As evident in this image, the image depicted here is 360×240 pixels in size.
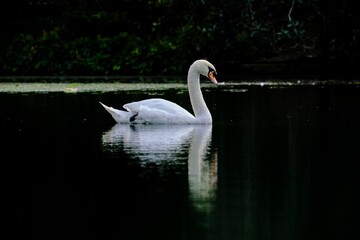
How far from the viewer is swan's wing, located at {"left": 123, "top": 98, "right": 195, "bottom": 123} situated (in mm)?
14422

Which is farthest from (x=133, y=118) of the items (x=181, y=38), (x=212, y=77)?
(x=181, y=38)

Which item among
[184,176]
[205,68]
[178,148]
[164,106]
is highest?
[205,68]

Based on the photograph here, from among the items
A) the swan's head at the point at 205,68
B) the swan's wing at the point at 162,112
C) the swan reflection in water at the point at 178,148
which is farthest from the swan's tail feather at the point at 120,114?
the swan's head at the point at 205,68

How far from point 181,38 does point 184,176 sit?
70.9 ft

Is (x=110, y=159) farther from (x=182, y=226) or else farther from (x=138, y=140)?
(x=182, y=226)

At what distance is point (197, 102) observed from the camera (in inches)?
582

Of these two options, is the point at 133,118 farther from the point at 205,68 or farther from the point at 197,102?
the point at 205,68

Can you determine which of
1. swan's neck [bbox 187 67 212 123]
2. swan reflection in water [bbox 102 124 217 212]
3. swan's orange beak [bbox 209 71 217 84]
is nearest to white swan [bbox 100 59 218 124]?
swan's neck [bbox 187 67 212 123]

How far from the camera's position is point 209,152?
11008 millimetres

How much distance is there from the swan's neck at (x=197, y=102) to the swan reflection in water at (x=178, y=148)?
9.6 inches

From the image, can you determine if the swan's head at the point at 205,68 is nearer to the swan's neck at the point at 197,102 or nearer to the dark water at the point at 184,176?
the swan's neck at the point at 197,102

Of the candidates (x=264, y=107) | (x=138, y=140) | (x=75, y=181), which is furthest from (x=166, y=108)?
(x=75, y=181)

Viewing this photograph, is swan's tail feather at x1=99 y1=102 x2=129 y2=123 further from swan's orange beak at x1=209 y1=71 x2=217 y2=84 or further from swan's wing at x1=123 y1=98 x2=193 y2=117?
swan's orange beak at x1=209 y1=71 x2=217 y2=84

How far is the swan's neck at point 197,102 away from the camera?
1449cm
